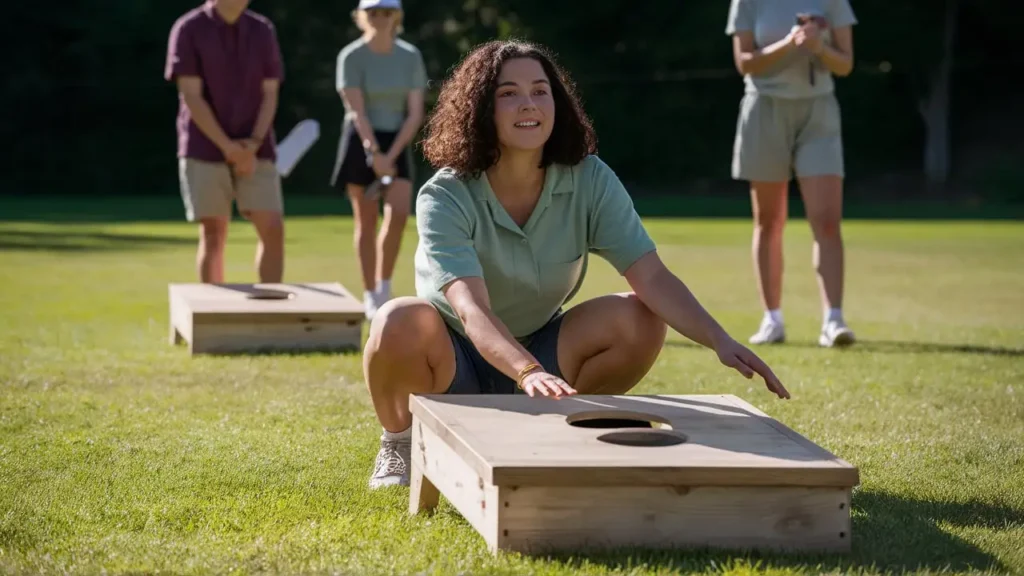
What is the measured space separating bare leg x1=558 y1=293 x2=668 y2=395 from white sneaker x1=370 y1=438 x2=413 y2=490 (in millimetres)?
536

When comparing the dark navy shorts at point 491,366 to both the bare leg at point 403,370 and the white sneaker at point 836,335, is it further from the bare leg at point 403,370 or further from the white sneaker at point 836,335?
the white sneaker at point 836,335

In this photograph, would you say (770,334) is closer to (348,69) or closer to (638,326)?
(348,69)

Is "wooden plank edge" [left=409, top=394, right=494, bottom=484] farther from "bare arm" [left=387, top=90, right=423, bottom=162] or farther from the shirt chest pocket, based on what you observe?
"bare arm" [left=387, top=90, right=423, bottom=162]

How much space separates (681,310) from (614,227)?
0.34 meters

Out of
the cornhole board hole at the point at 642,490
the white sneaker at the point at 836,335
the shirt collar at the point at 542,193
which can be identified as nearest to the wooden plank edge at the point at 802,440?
the cornhole board hole at the point at 642,490

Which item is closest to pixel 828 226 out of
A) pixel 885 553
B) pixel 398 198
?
pixel 398 198

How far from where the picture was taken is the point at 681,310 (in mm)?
4445

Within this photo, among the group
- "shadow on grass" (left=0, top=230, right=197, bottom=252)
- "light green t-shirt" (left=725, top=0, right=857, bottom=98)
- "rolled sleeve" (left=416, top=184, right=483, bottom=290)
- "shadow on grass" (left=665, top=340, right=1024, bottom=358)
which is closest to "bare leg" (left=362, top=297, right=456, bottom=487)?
"rolled sleeve" (left=416, top=184, right=483, bottom=290)

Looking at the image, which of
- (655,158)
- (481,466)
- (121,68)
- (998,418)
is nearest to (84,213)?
(121,68)

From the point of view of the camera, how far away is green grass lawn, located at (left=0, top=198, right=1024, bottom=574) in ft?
12.2

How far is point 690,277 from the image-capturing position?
1264 centimetres

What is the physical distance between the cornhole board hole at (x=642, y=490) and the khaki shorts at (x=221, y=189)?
201 inches

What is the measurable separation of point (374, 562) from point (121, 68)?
32.1 metres

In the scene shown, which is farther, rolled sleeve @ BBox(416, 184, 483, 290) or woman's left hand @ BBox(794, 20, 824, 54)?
woman's left hand @ BBox(794, 20, 824, 54)
